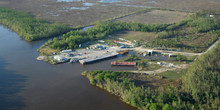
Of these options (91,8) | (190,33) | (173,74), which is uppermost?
(91,8)

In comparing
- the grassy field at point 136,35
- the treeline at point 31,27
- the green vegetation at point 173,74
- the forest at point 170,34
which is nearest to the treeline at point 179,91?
the green vegetation at point 173,74

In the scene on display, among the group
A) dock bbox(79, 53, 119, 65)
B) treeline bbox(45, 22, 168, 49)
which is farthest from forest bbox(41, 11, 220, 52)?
dock bbox(79, 53, 119, 65)

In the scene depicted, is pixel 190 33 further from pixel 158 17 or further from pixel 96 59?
pixel 96 59

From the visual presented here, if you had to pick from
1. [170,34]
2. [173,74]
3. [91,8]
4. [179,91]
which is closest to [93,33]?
[170,34]

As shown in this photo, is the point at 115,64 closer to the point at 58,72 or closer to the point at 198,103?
the point at 58,72

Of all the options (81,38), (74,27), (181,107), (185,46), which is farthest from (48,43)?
(181,107)

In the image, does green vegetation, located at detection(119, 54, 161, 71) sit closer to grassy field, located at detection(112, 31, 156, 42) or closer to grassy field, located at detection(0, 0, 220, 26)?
grassy field, located at detection(112, 31, 156, 42)
